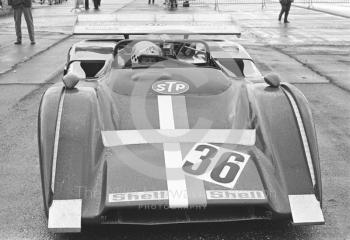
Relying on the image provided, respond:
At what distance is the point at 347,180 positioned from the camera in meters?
4.53

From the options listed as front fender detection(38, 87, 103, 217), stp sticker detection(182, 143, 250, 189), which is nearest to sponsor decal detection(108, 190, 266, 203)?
stp sticker detection(182, 143, 250, 189)

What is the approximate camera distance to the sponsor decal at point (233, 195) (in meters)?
3.19

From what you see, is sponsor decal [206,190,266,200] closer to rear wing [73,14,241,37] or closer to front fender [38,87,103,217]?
front fender [38,87,103,217]

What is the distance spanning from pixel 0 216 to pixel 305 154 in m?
2.42

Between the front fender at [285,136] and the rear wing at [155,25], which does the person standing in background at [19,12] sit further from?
the front fender at [285,136]

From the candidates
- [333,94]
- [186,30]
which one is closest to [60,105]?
[186,30]

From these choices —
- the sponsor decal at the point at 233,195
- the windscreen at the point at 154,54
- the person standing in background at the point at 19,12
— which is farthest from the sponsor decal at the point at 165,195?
the person standing in background at the point at 19,12

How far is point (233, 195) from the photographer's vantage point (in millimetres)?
3225

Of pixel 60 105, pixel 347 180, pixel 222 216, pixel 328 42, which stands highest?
pixel 60 105

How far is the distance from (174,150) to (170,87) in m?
0.91

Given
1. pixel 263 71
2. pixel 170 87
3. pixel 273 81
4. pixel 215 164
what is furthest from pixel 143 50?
pixel 263 71

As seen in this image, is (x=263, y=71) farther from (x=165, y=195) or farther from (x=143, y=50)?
(x=165, y=195)

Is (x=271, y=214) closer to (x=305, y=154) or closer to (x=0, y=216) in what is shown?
(x=305, y=154)

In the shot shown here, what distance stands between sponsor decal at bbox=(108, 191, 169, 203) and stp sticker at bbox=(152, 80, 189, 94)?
4.42 feet
